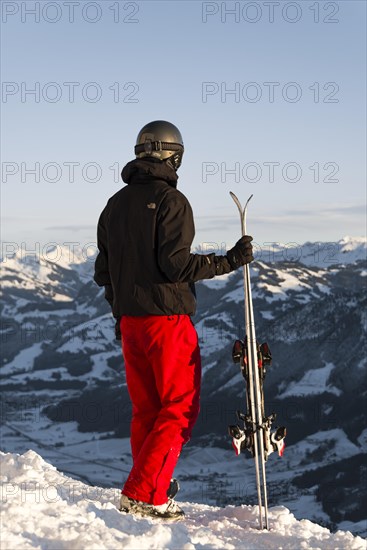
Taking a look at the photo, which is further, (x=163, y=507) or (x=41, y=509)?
(x=163, y=507)

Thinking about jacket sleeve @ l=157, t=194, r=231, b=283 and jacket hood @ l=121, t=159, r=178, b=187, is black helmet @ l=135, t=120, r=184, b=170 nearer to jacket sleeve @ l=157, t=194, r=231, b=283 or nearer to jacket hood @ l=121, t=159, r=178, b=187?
jacket hood @ l=121, t=159, r=178, b=187

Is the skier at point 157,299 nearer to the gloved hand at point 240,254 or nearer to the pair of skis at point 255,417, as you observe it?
the gloved hand at point 240,254

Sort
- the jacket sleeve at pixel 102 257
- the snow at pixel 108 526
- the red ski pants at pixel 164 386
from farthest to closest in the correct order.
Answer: the jacket sleeve at pixel 102 257
the red ski pants at pixel 164 386
the snow at pixel 108 526

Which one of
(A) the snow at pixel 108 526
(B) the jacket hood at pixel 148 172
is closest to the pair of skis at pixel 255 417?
(A) the snow at pixel 108 526

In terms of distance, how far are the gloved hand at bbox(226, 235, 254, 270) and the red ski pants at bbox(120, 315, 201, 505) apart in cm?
80

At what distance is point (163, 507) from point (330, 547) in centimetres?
197

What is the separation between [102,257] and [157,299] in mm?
1196

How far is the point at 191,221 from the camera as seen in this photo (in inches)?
324

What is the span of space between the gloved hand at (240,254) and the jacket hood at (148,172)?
0.99 meters

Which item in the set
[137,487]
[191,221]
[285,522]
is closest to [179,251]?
[191,221]

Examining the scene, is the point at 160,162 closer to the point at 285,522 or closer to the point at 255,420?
the point at 255,420

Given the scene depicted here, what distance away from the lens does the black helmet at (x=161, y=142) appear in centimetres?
877

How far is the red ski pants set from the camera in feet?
27.3

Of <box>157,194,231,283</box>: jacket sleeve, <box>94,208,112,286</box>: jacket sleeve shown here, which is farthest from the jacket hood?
<box>94,208,112,286</box>: jacket sleeve
